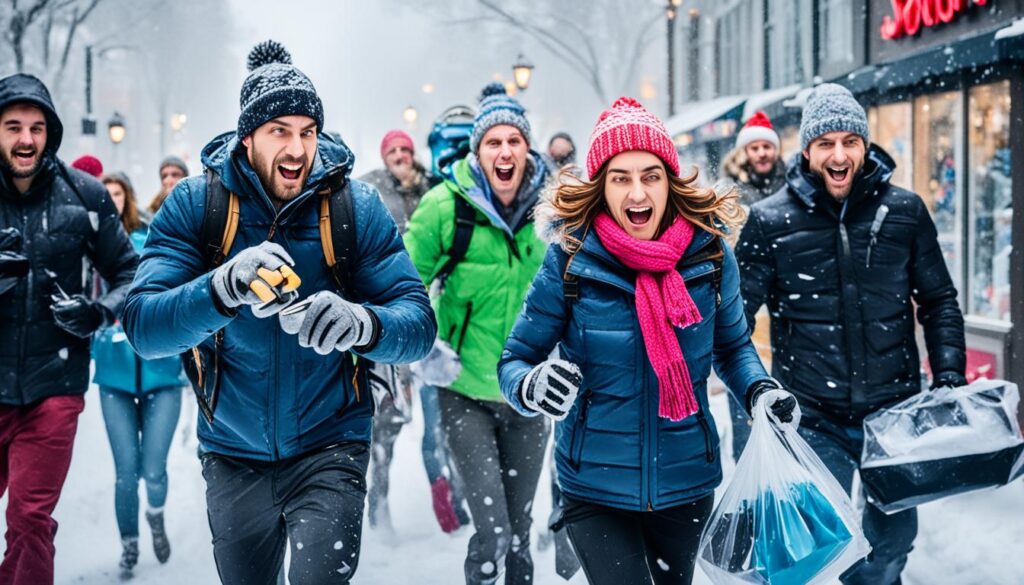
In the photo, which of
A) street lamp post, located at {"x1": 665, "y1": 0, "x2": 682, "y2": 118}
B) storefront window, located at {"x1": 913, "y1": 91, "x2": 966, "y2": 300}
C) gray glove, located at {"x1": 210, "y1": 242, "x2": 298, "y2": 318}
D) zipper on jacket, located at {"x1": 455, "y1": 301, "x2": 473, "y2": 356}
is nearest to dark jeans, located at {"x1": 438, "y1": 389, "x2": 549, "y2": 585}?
zipper on jacket, located at {"x1": 455, "y1": 301, "x2": 473, "y2": 356}

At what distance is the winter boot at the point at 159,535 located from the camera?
5973 mm

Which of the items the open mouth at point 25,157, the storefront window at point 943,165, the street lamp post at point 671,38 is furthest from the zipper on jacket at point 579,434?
the street lamp post at point 671,38

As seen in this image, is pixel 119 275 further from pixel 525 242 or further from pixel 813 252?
pixel 813 252

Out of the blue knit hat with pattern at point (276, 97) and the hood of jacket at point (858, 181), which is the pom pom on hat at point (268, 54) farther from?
the hood of jacket at point (858, 181)

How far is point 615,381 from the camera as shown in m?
3.21

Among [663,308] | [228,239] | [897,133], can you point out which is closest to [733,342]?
[663,308]

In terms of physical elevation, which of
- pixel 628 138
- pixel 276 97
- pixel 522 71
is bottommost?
pixel 628 138

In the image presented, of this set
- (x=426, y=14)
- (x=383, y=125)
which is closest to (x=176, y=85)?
(x=426, y=14)

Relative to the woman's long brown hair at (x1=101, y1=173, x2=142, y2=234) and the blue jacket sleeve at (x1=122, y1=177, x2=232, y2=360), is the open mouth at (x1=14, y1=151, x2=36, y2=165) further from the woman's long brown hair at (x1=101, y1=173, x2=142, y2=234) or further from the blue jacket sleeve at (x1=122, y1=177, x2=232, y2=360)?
the woman's long brown hair at (x1=101, y1=173, x2=142, y2=234)

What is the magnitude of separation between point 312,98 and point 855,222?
238 cm

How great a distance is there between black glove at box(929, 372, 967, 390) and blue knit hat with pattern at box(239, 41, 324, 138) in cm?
277

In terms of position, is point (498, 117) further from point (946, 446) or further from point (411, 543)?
point (411, 543)

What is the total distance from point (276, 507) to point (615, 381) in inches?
44.5

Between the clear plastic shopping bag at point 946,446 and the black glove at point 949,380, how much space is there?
9 cm
